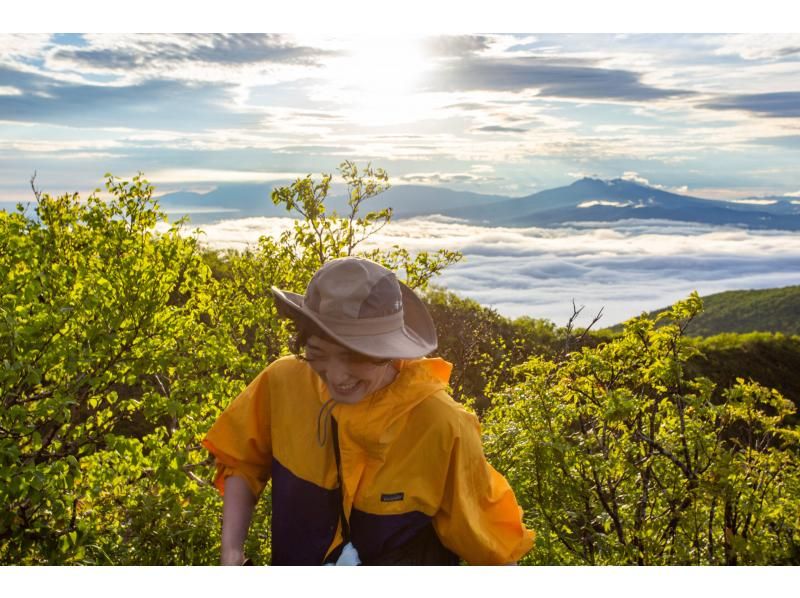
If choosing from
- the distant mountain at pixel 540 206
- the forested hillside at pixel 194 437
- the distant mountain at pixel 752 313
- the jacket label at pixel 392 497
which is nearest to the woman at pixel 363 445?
the jacket label at pixel 392 497

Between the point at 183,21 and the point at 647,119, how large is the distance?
12.0ft

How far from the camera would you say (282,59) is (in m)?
5.48

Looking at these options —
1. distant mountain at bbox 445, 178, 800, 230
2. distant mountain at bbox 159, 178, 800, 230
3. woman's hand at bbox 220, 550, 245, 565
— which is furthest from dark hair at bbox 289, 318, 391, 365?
distant mountain at bbox 445, 178, 800, 230

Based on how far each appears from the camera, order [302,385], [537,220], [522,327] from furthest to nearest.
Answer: [522,327] < [537,220] < [302,385]

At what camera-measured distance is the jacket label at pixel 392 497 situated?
184 cm

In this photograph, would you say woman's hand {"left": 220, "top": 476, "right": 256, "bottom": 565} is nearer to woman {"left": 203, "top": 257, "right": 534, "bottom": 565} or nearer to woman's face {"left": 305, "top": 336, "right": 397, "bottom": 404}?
woman {"left": 203, "top": 257, "right": 534, "bottom": 565}

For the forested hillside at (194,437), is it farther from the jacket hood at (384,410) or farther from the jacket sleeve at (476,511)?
the jacket hood at (384,410)

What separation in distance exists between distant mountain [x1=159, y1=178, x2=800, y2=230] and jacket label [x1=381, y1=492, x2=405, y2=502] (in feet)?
10.5

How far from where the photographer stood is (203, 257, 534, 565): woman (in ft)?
5.95

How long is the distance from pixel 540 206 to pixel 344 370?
5.75m

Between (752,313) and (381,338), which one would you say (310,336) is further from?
(752,313)

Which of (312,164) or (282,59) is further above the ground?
(282,59)

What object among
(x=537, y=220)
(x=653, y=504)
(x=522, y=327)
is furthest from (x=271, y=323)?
(x=522, y=327)

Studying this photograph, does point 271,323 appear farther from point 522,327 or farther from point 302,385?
point 522,327
